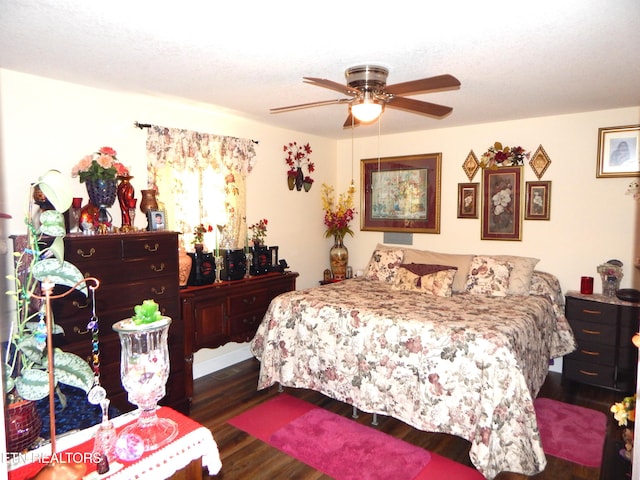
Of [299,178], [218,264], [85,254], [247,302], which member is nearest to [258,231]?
[218,264]

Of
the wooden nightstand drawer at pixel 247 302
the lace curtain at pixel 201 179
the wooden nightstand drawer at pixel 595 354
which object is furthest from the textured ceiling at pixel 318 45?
the wooden nightstand drawer at pixel 595 354

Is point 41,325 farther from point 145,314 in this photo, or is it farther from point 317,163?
point 317,163

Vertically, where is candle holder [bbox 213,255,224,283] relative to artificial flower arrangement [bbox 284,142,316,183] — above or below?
below

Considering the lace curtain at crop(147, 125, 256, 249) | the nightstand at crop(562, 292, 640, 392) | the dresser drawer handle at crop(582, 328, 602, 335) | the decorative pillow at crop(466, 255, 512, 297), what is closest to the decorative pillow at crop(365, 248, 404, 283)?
the decorative pillow at crop(466, 255, 512, 297)

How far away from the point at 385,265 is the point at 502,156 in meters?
1.60

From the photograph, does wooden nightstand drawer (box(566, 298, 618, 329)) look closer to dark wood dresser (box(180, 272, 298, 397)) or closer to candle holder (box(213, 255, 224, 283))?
dark wood dresser (box(180, 272, 298, 397))

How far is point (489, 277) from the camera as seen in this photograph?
3.81 m

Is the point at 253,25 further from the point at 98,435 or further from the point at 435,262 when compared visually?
the point at 435,262

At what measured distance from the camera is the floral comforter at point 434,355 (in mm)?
2400

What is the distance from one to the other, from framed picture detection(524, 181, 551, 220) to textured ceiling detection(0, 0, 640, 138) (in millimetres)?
951

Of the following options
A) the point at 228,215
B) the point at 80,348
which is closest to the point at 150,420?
the point at 80,348

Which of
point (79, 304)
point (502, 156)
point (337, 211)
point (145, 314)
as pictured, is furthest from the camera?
point (337, 211)

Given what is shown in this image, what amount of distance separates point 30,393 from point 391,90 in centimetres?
216

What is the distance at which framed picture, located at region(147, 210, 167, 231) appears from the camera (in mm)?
3143
